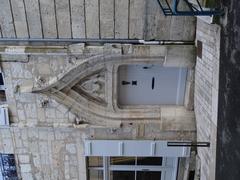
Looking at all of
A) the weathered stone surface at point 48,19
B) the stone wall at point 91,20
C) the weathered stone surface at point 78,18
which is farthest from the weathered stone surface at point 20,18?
the weathered stone surface at point 78,18

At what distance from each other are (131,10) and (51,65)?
1411 millimetres

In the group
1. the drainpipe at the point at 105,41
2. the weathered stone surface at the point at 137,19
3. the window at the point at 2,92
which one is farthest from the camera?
the window at the point at 2,92

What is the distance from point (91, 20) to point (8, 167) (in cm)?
304

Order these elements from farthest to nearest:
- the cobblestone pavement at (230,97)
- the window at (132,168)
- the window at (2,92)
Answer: the window at (132,168), the window at (2,92), the cobblestone pavement at (230,97)

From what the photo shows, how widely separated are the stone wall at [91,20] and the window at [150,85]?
23.5 inches

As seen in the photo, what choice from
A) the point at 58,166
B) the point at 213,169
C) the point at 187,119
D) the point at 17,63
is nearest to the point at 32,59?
the point at 17,63

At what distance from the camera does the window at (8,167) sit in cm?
622

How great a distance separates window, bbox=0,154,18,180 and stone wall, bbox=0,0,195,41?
7.13 ft

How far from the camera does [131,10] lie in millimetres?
5023

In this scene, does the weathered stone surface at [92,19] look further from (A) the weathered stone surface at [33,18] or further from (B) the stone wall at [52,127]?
(A) the weathered stone surface at [33,18]

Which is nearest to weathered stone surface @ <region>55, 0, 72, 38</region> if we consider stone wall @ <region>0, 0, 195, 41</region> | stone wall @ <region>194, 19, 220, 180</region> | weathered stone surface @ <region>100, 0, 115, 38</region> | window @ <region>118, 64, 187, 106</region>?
stone wall @ <region>0, 0, 195, 41</region>

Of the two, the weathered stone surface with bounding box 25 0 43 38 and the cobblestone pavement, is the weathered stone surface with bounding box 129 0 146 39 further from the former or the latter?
the cobblestone pavement

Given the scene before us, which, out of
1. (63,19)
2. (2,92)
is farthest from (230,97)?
(2,92)

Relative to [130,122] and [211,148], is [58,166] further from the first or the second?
[211,148]
